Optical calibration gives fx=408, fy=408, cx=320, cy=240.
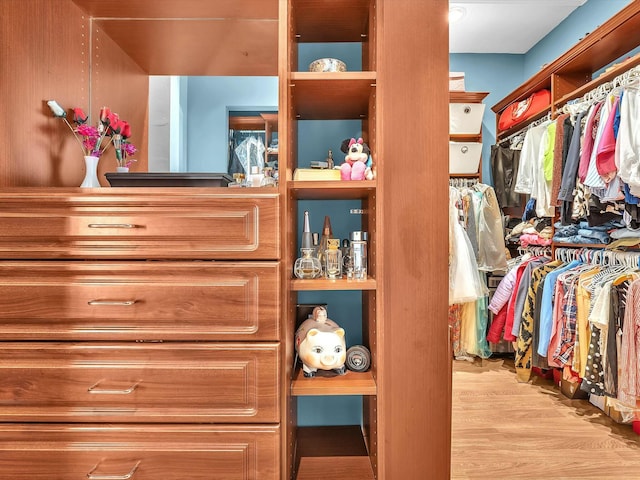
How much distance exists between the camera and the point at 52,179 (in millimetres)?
1452

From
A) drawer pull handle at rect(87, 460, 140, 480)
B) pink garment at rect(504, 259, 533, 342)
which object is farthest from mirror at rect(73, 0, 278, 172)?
pink garment at rect(504, 259, 533, 342)

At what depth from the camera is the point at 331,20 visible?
1499 millimetres

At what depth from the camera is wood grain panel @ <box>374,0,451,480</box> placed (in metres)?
1.29

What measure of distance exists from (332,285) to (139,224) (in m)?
0.61

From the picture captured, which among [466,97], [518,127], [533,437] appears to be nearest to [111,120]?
[533,437]

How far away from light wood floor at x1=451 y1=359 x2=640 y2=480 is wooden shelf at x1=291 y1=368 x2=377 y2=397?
894mm

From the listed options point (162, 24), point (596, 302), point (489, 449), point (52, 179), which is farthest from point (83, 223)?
point (596, 302)

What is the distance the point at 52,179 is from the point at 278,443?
1.19 metres

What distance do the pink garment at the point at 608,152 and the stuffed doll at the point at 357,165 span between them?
1380mm

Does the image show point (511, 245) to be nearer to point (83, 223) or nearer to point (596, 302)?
point (596, 302)

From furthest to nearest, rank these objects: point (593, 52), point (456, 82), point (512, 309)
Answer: point (456, 82) < point (512, 309) < point (593, 52)

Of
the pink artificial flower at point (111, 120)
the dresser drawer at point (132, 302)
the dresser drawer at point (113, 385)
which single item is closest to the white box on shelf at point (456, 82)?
the pink artificial flower at point (111, 120)

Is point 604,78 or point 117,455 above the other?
point 604,78

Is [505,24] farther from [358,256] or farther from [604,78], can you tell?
[358,256]
